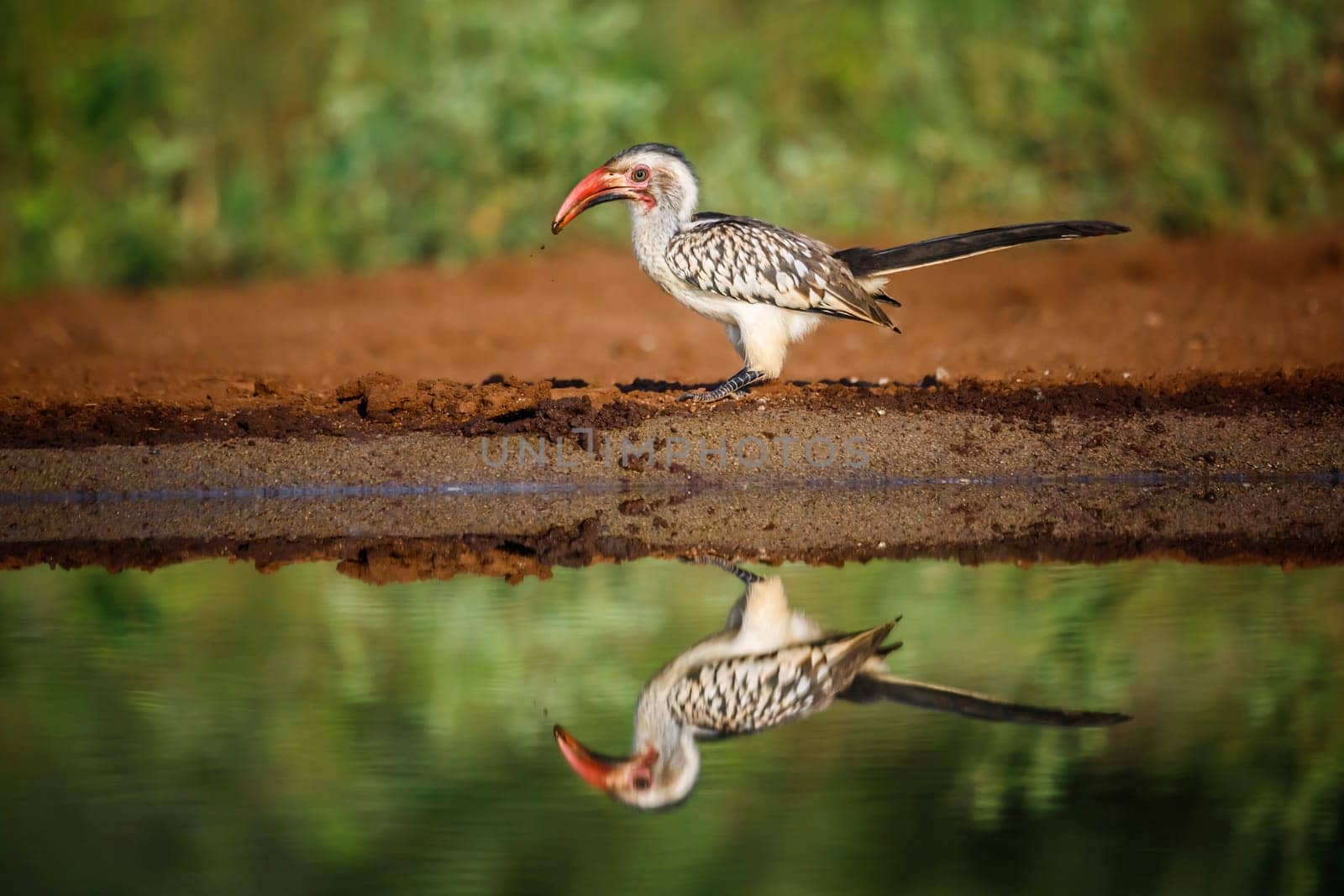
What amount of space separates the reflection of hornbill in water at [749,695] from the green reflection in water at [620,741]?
0.09 metres

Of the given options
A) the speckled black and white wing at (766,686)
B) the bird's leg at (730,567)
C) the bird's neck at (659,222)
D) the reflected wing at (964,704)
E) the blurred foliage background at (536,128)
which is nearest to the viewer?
the reflected wing at (964,704)

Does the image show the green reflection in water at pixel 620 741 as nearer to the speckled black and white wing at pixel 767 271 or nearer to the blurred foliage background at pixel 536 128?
the speckled black and white wing at pixel 767 271

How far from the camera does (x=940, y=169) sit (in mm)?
16172

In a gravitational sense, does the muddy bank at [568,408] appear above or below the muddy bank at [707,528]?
above

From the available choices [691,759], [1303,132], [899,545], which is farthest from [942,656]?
[1303,132]

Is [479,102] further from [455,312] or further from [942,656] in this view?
[942,656]

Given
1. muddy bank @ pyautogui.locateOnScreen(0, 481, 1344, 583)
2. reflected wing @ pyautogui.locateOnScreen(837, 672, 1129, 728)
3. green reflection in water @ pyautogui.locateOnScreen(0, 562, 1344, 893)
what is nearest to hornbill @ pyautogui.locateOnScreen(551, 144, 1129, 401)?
muddy bank @ pyautogui.locateOnScreen(0, 481, 1344, 583)

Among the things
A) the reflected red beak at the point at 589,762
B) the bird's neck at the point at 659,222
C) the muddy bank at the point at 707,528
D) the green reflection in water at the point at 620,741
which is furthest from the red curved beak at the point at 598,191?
the reflected red beak at the point at 589,762

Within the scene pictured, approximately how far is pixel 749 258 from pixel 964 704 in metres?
4.37

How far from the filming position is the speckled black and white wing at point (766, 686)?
5000 mm

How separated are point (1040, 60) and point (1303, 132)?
2.51m

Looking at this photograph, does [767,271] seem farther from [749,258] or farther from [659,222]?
[659,222]

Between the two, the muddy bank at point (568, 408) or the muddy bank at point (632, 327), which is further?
the muddy bank at point (632, 327)

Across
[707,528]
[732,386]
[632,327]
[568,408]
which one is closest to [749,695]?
[707,528]
